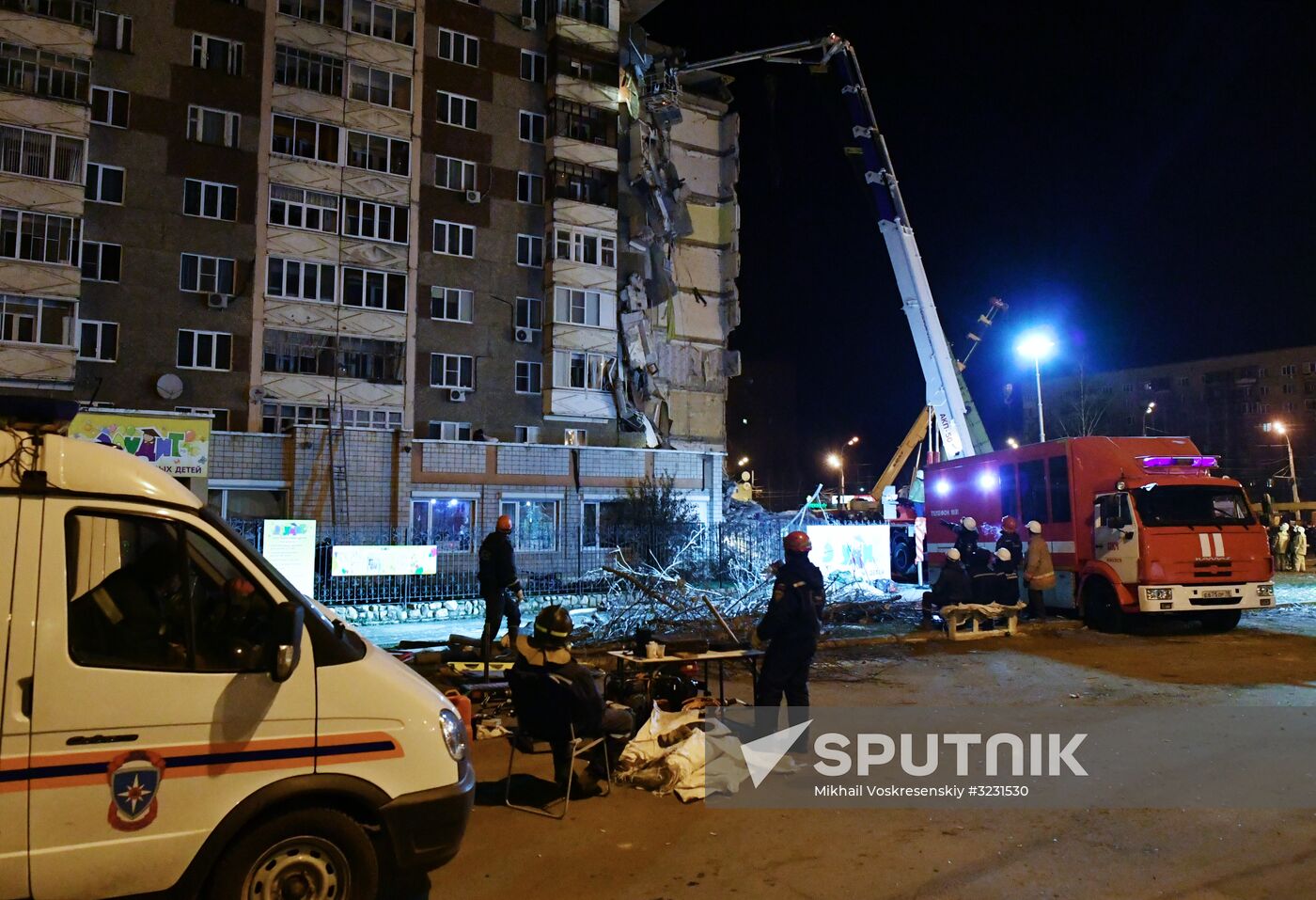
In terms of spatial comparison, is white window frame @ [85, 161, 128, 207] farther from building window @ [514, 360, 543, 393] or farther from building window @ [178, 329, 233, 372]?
building window @ [514, 360, 543, 393]

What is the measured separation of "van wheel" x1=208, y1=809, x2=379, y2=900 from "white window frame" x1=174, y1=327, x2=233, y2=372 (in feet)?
87.1

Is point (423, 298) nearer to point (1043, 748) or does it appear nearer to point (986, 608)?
point (986, 608)

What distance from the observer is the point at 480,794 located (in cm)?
626

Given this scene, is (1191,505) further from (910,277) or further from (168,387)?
(168,387)

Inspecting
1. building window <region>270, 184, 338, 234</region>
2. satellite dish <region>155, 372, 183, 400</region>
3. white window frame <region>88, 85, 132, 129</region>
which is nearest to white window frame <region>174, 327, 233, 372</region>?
satellite dish <region>155, 372, 183, 400</region>

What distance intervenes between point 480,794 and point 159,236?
87.5 ft

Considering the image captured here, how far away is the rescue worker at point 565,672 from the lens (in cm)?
576

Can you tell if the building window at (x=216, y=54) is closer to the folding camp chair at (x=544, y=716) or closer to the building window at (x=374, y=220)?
the building window at (x=374, y=220)

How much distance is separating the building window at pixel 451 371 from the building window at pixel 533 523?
498 cm

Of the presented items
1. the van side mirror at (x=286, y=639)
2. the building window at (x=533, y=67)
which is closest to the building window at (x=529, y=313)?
the building window at (x=533, y=67)

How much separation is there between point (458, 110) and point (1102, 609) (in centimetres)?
2718

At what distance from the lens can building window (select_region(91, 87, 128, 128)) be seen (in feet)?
86.6

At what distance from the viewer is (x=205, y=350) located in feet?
89.4

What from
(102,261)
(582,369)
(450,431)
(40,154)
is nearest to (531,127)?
(582,369)
